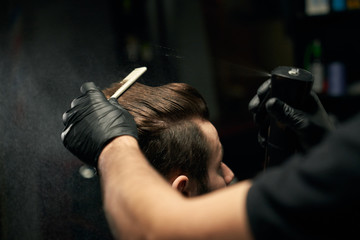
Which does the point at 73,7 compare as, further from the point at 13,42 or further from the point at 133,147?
the point at 133,147

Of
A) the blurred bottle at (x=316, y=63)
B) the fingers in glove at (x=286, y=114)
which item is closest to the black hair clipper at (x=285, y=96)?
the fingers in glove at (x=286, y=114)

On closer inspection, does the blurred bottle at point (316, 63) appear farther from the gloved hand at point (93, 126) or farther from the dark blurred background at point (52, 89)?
the gloved hand at point (93, 126)

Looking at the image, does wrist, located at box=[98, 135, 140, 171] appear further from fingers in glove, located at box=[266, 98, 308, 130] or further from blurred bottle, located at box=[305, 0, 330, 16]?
blurred bottle, located at box=[305, 0, 330, 16]

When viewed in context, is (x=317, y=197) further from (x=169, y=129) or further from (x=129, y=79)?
(x=129, y=79)

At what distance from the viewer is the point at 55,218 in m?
1.29

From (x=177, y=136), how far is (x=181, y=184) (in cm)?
17

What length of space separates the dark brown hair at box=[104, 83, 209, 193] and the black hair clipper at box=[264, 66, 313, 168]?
240 mm

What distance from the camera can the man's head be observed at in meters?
1.24

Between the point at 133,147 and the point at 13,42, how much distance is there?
797 millimetres

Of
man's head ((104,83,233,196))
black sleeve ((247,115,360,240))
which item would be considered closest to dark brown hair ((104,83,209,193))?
man's head ((104,83,233,196))

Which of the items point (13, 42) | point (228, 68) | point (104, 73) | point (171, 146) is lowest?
point (228, 68)

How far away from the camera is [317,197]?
1.94ft

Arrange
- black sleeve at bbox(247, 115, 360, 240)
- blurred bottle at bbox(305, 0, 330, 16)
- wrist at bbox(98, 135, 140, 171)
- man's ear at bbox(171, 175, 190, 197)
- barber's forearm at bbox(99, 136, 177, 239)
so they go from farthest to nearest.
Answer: blurred bottle at bbox(305, 0, 330, 16)
man's ear at bbox(171, 175, 190, 197)
wrist at bbox(98, 135, 140, 171)
barber's forearm at bbox(99, 136, 177, 239)
black sleeve at bbox(247, 115, 360, 240)

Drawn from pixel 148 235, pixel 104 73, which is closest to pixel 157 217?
pixel 148 235
